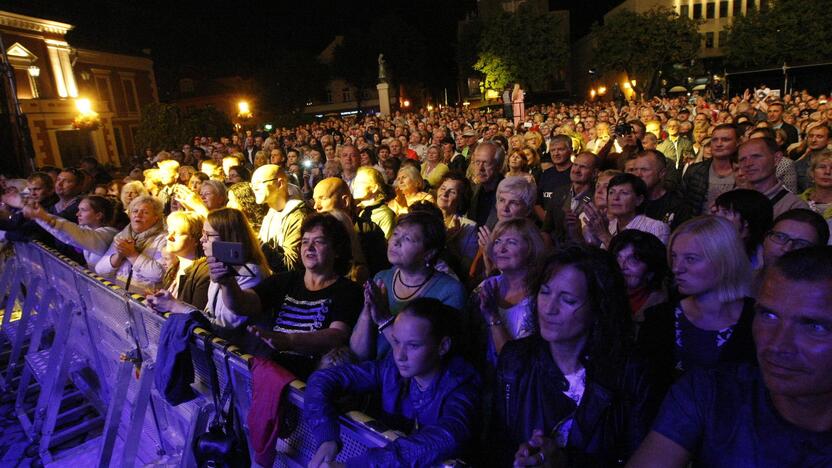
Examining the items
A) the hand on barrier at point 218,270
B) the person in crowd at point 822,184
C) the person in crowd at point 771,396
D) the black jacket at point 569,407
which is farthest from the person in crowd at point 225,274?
the person in crowd at point 822,184

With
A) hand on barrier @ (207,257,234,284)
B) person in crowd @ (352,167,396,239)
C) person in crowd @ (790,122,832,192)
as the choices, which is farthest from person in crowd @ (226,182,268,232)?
person in crowd @ (790,122,832,192)

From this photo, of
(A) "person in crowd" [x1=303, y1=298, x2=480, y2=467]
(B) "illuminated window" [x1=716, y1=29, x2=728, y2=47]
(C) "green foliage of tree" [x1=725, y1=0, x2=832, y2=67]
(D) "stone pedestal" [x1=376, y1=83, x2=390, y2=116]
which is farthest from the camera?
(B) "illuminated window" [x1=716, y1=29, x2=728, y2=47]

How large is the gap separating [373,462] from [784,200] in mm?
3768

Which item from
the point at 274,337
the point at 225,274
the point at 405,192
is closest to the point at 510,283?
the point at 274,337

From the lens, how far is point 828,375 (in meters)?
1.25

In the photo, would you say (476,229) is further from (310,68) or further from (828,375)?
(310,68)

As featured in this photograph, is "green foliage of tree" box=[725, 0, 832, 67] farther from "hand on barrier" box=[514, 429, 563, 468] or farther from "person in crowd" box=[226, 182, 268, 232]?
"hand on barrier" box=[514, 429, 563, 468]

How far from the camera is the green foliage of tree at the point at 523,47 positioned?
4497cm

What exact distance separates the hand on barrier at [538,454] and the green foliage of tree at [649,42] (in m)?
49.8

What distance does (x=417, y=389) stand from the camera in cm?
219

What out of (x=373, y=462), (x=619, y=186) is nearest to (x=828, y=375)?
(x=373, y=462)

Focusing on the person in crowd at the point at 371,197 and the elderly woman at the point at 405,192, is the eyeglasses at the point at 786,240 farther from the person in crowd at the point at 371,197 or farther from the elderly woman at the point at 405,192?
the elderly woman at the point at 405,192

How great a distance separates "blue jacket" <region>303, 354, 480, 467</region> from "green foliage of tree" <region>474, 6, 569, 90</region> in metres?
46.5

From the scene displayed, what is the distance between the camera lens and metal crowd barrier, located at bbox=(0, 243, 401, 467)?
8.08 feet
